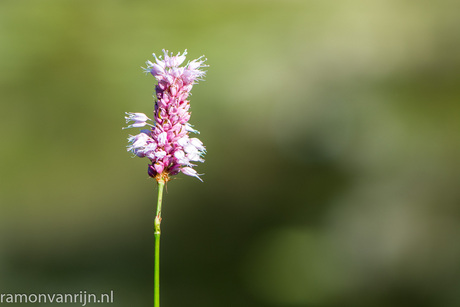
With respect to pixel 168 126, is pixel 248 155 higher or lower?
higher

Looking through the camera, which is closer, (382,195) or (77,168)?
(382,195)

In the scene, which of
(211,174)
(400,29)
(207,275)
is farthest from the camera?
(400,29)

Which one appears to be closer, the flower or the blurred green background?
the flower

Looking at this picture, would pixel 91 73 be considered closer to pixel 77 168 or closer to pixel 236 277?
pixel 77 168

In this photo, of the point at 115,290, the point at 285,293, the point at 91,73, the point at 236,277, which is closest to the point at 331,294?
the point at 285,293

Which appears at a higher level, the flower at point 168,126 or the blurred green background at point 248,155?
the blurred green background at point 248,155

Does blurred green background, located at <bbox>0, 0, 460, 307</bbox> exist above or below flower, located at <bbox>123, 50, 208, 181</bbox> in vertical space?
above

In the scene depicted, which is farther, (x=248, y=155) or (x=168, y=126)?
(x=248, y=155)

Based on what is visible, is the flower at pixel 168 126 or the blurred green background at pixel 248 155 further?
the blurred green background at pixel 248 155
